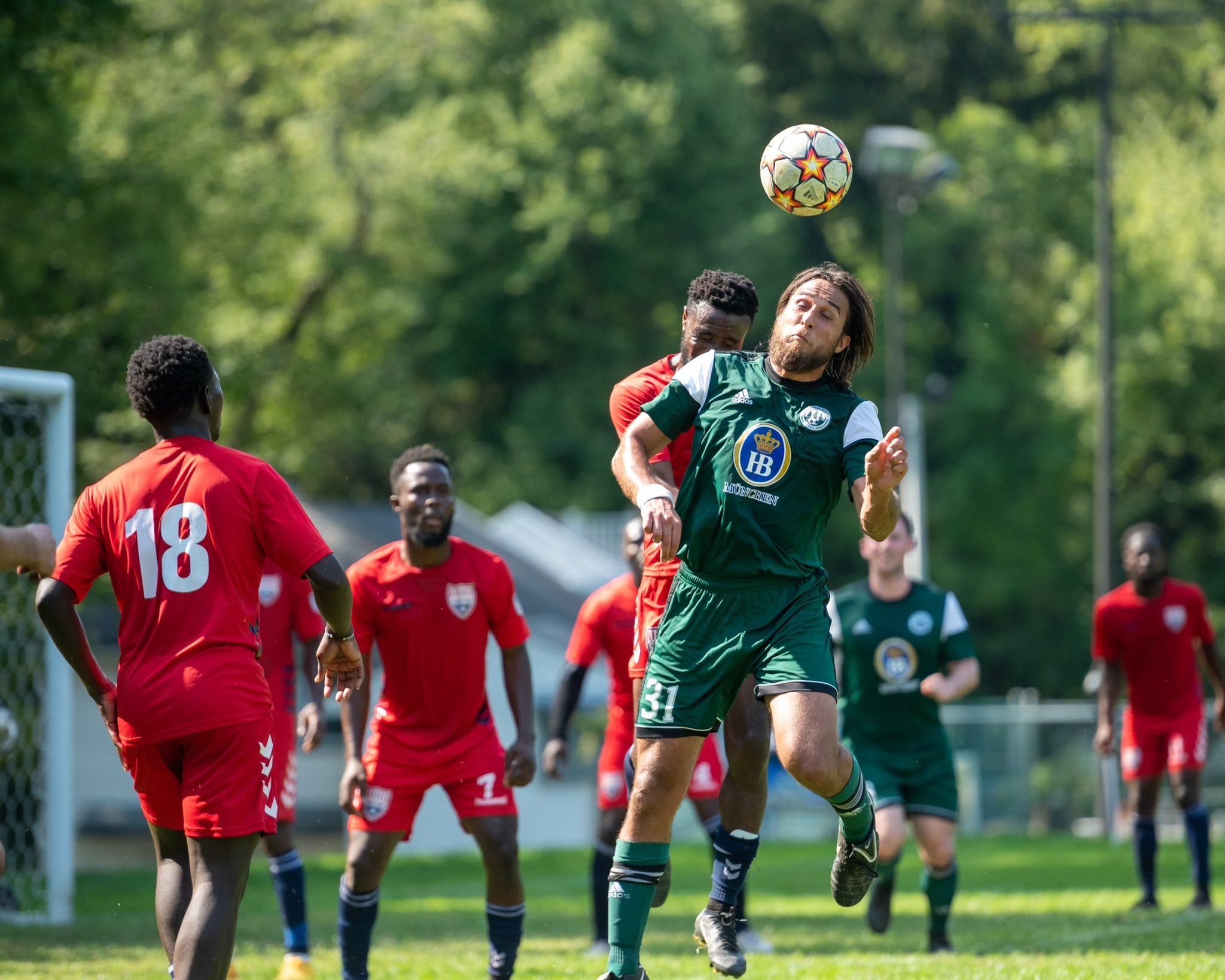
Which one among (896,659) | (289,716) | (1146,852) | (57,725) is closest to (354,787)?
(289,716)

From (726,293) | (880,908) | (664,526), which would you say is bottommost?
(880,908)

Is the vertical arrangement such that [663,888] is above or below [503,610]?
below

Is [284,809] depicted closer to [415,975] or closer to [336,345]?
[415,975]

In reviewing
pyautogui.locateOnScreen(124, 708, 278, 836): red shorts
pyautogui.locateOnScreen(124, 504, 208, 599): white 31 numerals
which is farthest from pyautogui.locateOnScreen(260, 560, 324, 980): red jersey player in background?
pyautogui.locateOnScreen(124, 504, 208, 599): white 31 numerals

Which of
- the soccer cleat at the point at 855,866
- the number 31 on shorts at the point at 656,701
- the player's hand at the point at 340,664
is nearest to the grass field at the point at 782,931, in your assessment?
the soccer cleat at the point at 855,866

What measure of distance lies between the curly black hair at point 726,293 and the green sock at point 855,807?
2101mm

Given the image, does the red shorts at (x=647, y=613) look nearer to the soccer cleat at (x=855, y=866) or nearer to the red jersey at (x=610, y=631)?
the soccer cleat at (x=855, y=866)

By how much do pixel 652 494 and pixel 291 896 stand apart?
425cm

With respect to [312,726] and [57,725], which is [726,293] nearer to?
[312,726]

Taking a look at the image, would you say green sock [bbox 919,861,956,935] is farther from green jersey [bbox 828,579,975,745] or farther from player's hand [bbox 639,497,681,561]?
player's hand [bbox 639,497,681,561]

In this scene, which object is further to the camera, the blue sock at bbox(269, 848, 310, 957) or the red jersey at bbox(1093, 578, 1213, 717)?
the red jersey at bbox(1093, 578, 1213, 717)

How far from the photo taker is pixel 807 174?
7109mm

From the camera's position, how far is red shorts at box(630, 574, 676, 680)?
692cm

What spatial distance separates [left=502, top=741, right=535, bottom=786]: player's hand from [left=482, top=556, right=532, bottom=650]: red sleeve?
528mm
